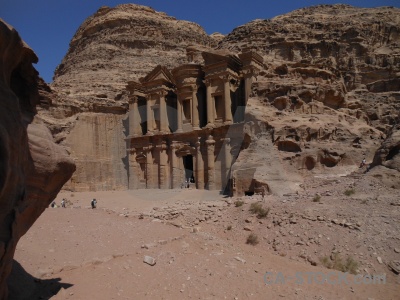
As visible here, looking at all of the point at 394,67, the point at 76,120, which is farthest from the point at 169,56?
the point at 394,67

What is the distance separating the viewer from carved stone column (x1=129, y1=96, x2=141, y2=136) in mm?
31000

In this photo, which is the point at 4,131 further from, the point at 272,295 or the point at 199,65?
the point at 199,65

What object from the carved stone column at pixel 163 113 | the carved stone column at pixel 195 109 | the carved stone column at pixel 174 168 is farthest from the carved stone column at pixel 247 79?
the carved stone column at pixel 163 113

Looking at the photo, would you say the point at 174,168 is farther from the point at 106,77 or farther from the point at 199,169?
the point at 106,77

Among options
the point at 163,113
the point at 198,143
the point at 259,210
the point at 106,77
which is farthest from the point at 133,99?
the point at 259,210

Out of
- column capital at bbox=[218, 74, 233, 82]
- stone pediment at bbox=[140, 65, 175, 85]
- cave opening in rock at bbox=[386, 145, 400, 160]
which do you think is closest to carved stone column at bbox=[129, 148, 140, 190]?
stone pediment at bbox=[140, 65, 175, 85]

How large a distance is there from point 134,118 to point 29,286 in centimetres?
2466

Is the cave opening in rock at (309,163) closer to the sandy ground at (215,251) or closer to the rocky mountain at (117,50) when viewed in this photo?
the sandy ground at (215,251)

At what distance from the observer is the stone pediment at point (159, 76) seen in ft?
97.7

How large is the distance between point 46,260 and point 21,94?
4.52m

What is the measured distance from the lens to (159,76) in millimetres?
29828

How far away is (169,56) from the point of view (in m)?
48.8

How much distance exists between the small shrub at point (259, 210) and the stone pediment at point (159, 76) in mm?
18317

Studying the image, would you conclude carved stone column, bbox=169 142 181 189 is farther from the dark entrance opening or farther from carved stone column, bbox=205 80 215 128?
carved stone column, bbox=205 80 215 128
